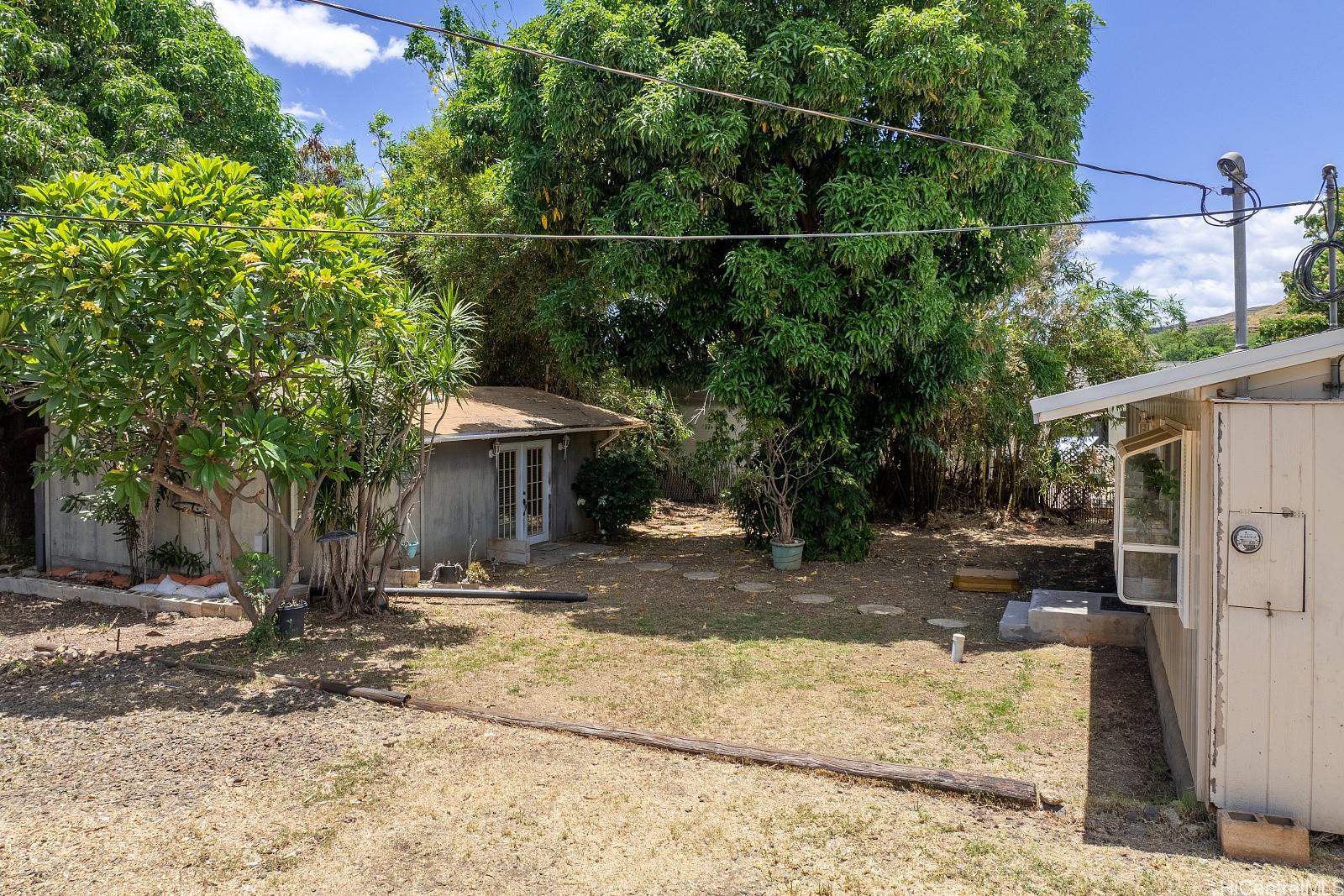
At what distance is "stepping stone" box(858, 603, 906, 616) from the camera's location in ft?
31.8

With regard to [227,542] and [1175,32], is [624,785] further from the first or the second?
[1175,32]

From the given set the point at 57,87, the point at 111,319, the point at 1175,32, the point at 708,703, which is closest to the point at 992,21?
the point at 1175,32

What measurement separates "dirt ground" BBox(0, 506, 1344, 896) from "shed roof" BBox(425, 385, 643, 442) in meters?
3.07

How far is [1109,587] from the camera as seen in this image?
10.3 meters

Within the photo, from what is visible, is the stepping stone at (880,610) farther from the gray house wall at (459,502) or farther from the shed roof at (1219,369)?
the gray house wall at (459,502)

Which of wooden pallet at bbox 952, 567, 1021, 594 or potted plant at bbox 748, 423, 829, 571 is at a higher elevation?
potted plant at bbox 748, 423, 829, 571

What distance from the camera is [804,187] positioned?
11438 millimetres

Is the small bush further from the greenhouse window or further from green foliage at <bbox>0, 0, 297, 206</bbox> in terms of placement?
the greenhouse window

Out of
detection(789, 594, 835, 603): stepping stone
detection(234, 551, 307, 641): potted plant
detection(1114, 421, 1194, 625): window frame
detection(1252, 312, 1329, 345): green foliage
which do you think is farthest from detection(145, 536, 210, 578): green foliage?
detection(1252, 312, 1329, 345): green foliage

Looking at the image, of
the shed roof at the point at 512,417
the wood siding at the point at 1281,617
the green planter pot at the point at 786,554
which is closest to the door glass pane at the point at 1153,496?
the wood siding at the point at 1281,617

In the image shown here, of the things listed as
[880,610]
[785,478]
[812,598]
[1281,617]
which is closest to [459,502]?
[785,478]

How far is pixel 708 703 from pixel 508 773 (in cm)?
189

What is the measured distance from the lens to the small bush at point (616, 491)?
14352 mm

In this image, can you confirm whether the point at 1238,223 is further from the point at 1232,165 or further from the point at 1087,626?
the point at 1087,626
